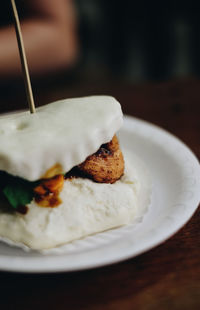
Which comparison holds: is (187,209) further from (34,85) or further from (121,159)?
(34,85)

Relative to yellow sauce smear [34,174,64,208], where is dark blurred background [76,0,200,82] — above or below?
below

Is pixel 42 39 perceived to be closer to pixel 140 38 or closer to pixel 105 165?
pixel 140 38

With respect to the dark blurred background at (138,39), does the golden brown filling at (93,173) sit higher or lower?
higher

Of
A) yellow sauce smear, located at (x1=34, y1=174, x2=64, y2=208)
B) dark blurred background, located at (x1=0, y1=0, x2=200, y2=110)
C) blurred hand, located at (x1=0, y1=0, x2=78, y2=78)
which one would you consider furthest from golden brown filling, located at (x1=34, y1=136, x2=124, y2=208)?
dark blurred background, located at (x1=0, y1=0, x2=200, y2=110)

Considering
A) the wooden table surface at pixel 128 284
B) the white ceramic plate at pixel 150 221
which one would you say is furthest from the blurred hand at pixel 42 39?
the wooden table surface at pixel 128 284

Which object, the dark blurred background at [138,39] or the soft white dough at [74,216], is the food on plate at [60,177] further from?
the dark blurred background at [138,39]

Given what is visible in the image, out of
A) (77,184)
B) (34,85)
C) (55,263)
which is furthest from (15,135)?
(34,85)

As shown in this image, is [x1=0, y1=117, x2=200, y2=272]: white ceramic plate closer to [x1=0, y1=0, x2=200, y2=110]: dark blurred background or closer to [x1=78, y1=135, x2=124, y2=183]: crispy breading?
[x1=78, y1=135, x2=124, y2=183]: crispy breading
